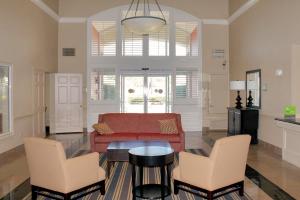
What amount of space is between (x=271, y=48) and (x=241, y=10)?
2.53 meters

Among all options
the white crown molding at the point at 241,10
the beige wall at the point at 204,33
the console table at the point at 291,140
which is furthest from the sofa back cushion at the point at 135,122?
the white crown molding at the point at 241,10

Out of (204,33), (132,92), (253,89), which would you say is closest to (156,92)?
(132,92)

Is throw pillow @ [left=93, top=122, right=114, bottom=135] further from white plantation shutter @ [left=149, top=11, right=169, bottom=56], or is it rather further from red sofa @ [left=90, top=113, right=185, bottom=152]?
white plantation shutter @ [left=149, top=11, right=169, bottom=56]

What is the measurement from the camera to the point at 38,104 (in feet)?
28.3

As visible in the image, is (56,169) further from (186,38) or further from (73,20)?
(186,38)

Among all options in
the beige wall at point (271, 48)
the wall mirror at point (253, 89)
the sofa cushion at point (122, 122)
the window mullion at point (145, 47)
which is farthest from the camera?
the window mullion at point (145, 47)

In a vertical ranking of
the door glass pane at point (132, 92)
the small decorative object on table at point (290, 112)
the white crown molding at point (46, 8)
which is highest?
the white crown molding at point (46, 8)

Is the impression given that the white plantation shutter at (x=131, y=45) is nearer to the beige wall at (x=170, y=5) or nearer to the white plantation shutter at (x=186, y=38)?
the beige wall at (x=170, y=5)

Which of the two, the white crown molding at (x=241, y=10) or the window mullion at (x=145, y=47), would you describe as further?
the window mullion at (x=145, y=47)

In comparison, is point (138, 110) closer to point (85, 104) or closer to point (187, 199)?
point (85, 104)

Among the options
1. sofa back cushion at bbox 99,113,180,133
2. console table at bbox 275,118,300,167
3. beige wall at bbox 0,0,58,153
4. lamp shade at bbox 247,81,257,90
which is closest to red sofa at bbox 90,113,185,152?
sofa back cushion at bbox 99,113,180,133

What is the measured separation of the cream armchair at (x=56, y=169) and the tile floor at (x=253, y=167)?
606 millimetres

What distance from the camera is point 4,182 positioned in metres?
4.55

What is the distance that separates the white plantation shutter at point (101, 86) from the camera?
10312mm
